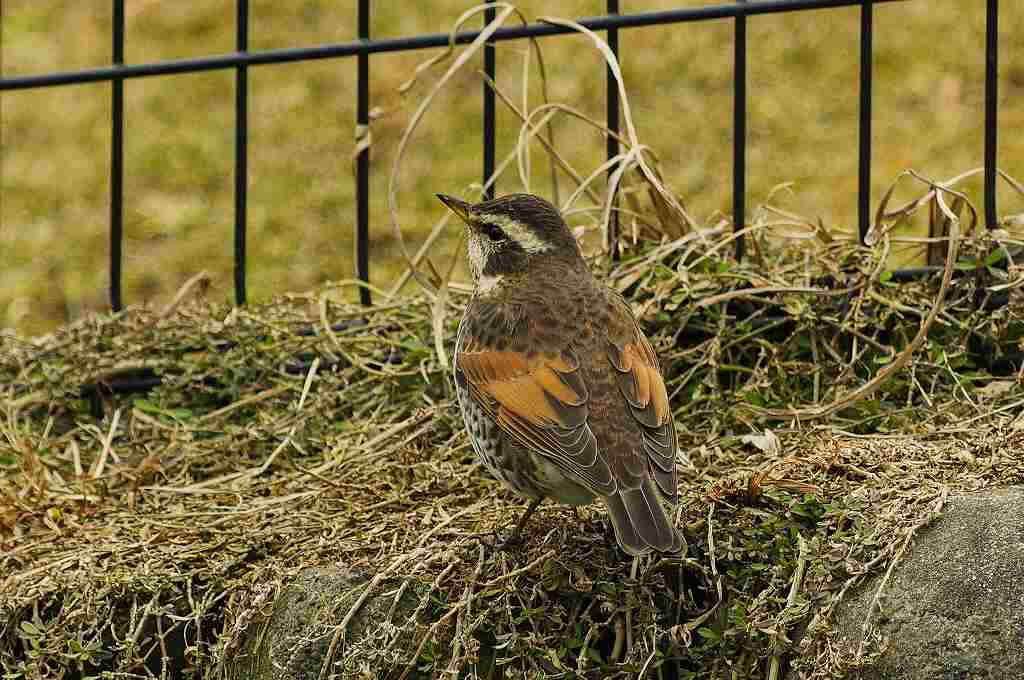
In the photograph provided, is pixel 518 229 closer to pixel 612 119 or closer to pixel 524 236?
pixel 524 236

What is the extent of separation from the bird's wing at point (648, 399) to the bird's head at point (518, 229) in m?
0.44

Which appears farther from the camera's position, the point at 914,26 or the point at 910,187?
the point at 914,26

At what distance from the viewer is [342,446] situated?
5.48 m

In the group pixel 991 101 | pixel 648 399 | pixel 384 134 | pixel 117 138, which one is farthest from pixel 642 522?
pixel 384 134

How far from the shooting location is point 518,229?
5.23 meters

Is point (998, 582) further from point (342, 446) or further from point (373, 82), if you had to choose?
point (373, 82)

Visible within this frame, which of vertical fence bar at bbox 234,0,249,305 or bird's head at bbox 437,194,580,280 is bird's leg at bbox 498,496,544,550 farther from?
vertical fence bar at bbox 234,0,249,305

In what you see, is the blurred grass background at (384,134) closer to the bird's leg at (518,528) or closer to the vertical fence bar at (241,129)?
the vertical fence bar at (241,129)

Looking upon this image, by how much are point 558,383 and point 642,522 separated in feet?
1.99

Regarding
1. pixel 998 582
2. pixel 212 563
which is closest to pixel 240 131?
pixel 212 563

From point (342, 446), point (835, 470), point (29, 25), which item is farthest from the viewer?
point (29, 25)

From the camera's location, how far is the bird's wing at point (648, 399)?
4.41 meters

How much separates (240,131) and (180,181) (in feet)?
11.1

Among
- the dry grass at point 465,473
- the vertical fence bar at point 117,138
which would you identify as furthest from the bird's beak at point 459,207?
the vertical fence bar at point 117,138
